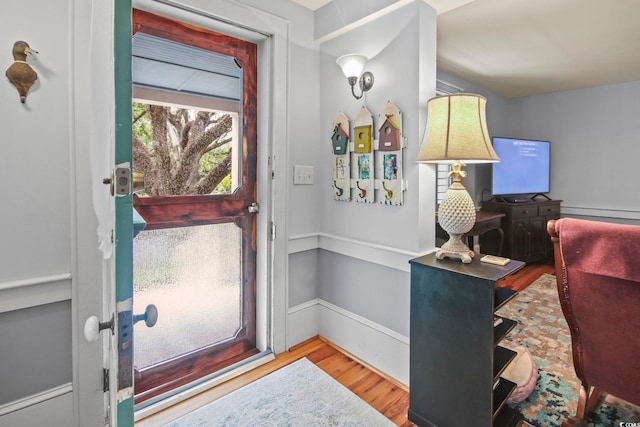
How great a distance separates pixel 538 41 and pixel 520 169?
5.91 feet

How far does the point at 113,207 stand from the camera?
2.28 ft

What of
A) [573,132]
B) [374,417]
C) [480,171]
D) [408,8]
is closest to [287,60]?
[408,8]

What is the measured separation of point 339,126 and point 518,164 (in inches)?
120

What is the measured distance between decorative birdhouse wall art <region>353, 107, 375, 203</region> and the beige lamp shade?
52 centimetres

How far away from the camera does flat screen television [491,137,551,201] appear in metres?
3.80

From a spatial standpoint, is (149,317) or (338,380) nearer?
(149,317)

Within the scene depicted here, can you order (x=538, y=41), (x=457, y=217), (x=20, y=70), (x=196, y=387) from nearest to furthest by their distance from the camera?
(x=20, y=70)
(x=457, y=217)
(x=196, y=387)
(x=538, y=41)

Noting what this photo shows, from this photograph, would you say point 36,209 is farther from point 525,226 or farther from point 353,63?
point 525,226

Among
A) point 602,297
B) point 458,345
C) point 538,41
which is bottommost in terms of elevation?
point 458,345

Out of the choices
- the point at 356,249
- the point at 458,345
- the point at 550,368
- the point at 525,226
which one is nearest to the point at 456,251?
the point at 458,345

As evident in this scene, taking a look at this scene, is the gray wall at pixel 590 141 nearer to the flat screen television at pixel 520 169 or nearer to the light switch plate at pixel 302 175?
the flat screen television at pixel 520 169

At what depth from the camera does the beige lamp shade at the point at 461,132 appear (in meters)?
1.35

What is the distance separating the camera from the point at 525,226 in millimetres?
3863

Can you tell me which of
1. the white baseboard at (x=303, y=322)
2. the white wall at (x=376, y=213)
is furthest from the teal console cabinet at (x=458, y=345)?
the white baseboard at (x=303, y=322)
